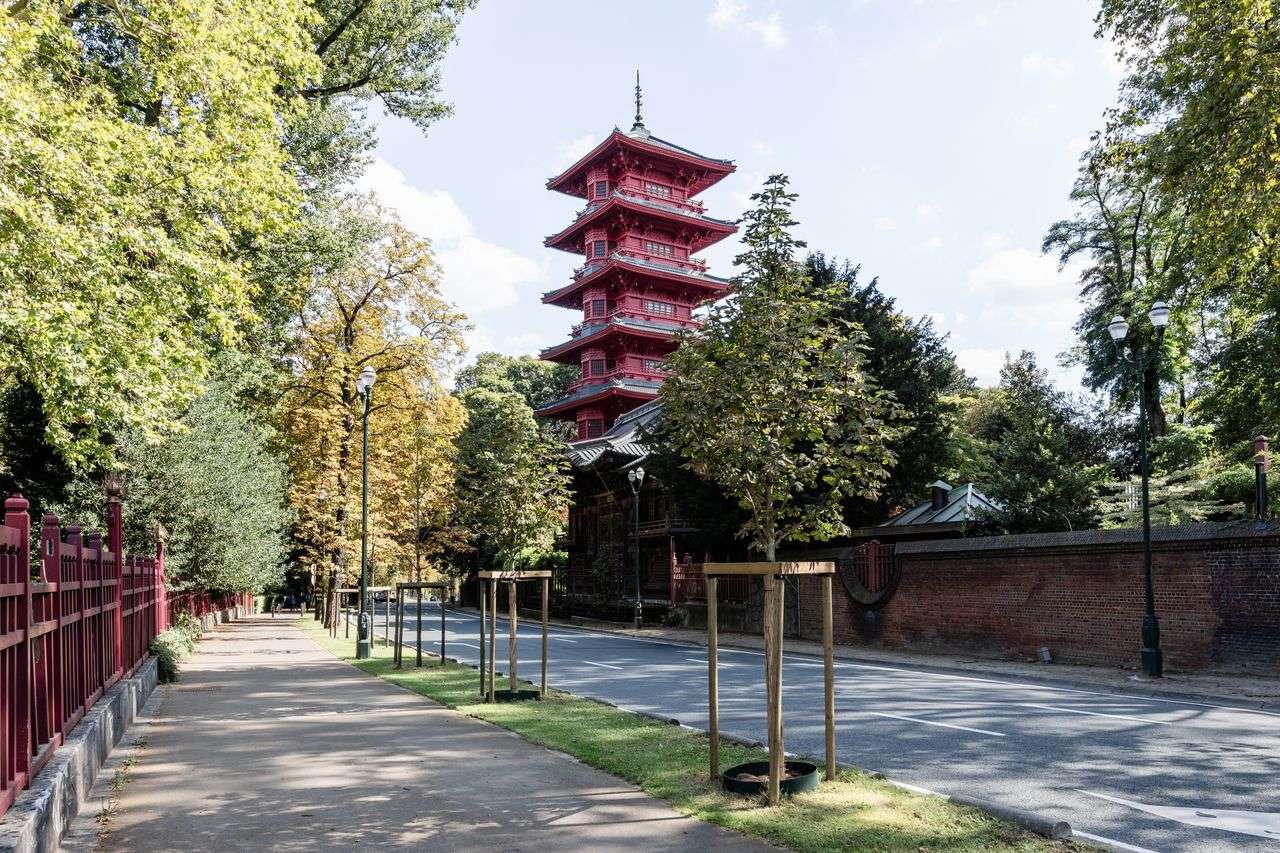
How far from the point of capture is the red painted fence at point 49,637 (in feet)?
17.7

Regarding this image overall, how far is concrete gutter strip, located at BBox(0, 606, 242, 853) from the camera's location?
4.91m

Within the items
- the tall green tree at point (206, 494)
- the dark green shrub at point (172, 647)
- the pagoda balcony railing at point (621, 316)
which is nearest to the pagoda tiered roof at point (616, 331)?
the pagoda balcony railing at point (621, 316)

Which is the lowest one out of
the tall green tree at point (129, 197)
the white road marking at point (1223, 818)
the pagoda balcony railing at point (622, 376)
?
the white road marking at point (1223, 818)

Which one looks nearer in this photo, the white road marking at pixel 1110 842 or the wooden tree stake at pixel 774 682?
the white road marking at pixel 1110 842

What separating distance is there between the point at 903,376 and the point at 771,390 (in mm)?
20037

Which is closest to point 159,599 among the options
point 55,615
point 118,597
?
point 118,597

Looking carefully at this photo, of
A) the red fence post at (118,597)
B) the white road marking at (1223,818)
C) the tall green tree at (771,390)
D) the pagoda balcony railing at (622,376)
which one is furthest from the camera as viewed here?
the pagoda balcony railing at (622,376)

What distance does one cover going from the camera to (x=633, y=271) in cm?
5034

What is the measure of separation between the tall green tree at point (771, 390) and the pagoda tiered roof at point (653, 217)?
42.8 metres

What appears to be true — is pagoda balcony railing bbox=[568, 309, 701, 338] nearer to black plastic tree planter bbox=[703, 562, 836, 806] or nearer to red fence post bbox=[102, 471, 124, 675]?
red fence post bbox=[102, 471, 124, 675]

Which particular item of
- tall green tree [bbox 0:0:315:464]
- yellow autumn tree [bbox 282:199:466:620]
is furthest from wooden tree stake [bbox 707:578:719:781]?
yellow autumn tree [bbox 282:199:466:620]

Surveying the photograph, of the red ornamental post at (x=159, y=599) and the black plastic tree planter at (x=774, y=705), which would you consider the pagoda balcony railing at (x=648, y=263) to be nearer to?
the red ornamental post at (x=159, y=599)

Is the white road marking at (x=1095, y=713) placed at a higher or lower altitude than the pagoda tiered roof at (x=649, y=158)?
lower

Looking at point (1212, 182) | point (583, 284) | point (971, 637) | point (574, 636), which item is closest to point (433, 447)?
point (574, 636)
